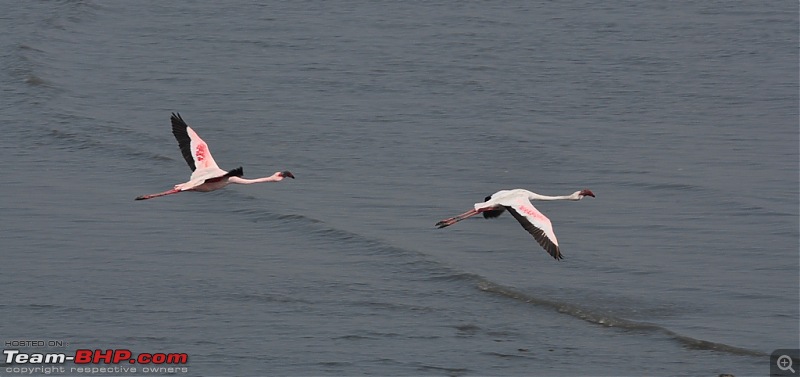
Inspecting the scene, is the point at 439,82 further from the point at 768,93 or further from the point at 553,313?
the point at 553,313

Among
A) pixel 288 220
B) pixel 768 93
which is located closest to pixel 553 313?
Answer: pixel 288 220

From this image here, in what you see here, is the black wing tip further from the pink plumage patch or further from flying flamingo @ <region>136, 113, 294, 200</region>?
the pink plumage patch

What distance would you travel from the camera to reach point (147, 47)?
136 ft

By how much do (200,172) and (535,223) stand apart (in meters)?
5.03

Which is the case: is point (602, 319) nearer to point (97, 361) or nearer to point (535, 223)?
point (535, 223)

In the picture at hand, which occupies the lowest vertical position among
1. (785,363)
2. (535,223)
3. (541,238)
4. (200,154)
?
(785,363)

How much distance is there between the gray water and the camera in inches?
777

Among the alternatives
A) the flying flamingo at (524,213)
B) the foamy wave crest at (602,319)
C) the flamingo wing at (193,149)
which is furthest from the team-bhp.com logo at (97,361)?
the foamy wave crest at (602,319)

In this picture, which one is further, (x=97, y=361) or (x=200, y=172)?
(x=200, y=172)

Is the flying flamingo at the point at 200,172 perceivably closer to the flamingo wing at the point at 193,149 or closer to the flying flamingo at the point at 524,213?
the flamingo wing at the point at 193,149

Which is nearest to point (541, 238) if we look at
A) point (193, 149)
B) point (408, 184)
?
point (193, 149)

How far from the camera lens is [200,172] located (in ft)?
67.9

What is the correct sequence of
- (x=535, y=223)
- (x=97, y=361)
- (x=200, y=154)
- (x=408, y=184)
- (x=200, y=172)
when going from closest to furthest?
(x=97, y=361)
(x=535, y=223)
(x=200, y=172)
(x=200, y=154)
(x=408, y=184)

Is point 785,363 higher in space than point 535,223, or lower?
lower
